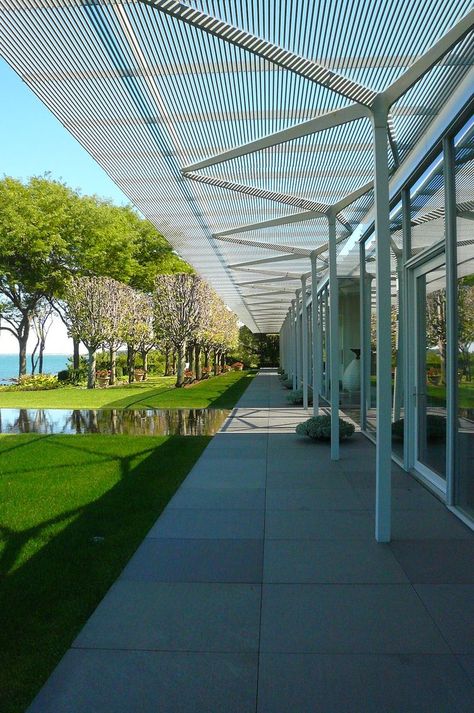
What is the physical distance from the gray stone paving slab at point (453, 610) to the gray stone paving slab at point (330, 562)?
0.27 m

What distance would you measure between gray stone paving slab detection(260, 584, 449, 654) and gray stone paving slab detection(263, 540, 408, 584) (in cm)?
13

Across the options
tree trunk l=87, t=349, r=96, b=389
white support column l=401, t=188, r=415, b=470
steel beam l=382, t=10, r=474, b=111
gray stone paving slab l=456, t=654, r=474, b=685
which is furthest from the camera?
tree trunk l=87, t=349, r=96, b=389

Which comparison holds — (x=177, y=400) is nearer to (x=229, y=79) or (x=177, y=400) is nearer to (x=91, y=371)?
(x=91, y=371)

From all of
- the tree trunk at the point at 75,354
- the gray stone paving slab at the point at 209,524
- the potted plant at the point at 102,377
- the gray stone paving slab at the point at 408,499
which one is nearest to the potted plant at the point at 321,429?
the gray stone paving slab at the point at 408,499

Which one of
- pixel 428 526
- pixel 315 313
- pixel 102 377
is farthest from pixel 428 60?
pixel 102 377

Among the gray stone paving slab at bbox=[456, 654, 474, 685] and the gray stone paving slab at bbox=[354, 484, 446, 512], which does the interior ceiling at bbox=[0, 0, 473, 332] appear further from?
the gray stone paving slab at bbox=[456, 654, 474, 685]

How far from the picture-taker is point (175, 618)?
3830 millimetres

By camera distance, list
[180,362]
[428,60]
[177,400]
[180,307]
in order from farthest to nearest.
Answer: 1. [180,362]
2. [180,307]
3. [177,400]
4. [428,60]

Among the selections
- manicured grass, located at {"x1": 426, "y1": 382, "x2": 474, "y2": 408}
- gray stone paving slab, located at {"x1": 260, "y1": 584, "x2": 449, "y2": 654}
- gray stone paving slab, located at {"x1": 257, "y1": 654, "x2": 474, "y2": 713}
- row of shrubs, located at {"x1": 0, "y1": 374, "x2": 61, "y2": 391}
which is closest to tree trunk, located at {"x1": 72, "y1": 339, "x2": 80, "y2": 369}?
row of shrubs, located at {"x1": 0, "y1": 374, "x2": 61, "y2": 391}

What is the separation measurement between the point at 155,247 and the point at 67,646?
129 feet

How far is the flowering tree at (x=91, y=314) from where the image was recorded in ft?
90.8

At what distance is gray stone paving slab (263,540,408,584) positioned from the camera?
4473 millimetres

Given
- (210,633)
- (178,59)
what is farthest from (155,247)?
(210,633)

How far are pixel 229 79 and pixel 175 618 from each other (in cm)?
448
